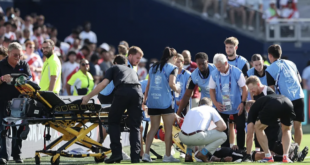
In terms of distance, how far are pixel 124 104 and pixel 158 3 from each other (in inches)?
554

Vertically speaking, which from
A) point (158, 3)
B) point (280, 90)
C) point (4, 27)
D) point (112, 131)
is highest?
point (158, 3)

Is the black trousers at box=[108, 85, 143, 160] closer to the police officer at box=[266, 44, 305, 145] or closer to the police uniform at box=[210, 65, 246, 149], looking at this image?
the police uniform at box=[210, 65, 246, 149]

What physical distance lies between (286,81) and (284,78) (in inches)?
2.3

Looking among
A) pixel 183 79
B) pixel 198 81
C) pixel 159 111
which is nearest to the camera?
pixel 159 111

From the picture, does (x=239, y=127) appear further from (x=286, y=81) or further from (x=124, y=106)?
(x=124, y=106)

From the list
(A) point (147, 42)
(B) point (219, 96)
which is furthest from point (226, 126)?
(A) point (147, 42)

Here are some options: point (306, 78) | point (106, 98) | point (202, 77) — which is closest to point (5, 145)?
point (106, 98)

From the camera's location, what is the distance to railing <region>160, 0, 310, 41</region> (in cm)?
2106

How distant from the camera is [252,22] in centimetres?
2139

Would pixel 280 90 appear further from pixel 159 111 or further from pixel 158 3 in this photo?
pixel 158 3

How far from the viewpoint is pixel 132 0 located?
23.3m

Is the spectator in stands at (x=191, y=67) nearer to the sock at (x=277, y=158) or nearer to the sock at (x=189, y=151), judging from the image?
the sock at (x=189, y=151)

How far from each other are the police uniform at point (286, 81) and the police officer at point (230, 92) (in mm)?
557

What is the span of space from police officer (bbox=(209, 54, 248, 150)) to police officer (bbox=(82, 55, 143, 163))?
1382mm
